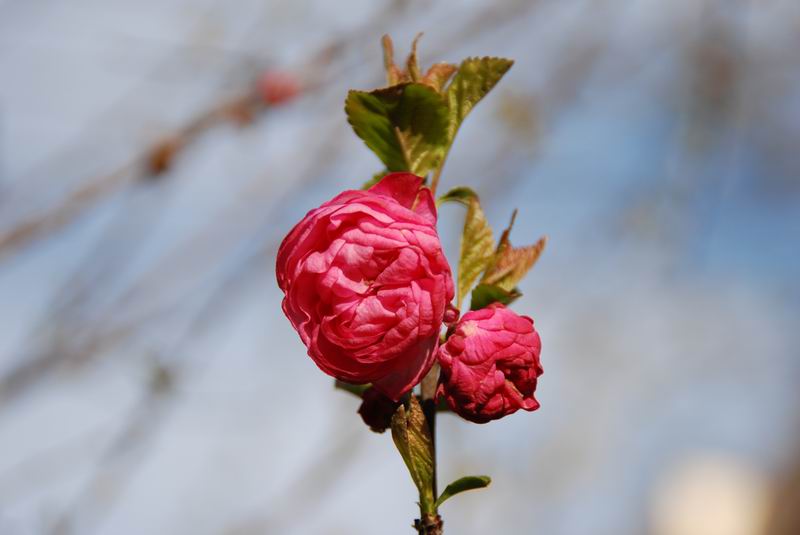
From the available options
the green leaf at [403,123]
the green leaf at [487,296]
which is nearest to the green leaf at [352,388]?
the green leaf at [487,296]

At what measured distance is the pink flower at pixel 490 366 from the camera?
0.88 meters

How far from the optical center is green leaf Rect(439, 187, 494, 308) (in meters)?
1.03

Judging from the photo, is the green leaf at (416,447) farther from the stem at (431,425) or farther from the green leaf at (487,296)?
the green leaf at (487,296)

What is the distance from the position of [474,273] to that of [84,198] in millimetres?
1917

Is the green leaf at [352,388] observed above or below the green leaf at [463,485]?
above

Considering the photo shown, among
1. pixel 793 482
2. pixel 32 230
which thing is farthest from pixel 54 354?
pixel 793 482

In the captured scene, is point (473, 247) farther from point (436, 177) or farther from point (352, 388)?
point (352, 388)

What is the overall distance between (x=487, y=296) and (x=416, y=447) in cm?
21

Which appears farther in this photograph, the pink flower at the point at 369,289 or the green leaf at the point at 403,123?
the green leaf at the point at 403,123

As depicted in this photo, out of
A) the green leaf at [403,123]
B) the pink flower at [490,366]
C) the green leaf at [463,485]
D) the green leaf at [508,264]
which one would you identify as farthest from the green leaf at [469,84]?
the green leaf at [463,485]

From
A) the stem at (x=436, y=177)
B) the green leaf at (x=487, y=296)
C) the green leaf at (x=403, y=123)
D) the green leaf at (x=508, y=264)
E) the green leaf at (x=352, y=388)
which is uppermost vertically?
the green leaf at (x=403, y=123)

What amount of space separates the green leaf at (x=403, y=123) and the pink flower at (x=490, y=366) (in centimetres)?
23

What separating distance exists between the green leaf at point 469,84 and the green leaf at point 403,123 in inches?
1.3

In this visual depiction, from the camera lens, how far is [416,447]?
0.86 metres
